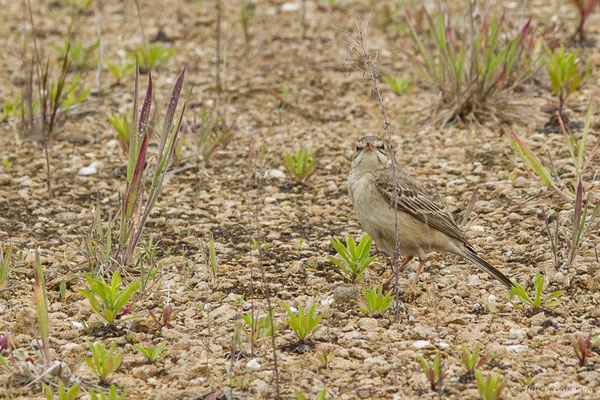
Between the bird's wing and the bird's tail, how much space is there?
82mm

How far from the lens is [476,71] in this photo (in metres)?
7.41

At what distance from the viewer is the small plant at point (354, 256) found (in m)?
5.12

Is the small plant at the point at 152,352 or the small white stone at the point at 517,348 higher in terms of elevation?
the small white stone at the point at 517,348

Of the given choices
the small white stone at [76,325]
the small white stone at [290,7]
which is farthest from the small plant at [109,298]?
the small white stone at [290,7]

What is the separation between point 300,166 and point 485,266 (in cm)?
236

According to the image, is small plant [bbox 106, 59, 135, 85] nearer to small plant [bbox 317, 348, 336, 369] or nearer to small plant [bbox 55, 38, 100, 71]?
small plant [bbox 55, 38, 100, 71]

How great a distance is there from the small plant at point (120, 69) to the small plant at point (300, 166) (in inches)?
111

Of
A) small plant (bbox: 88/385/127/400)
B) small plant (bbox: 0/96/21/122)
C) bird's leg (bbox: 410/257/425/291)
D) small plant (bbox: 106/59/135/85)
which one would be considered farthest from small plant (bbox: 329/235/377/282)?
small plant (bbox: 106/59/135/85)

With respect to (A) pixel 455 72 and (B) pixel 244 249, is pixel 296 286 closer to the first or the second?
(B) pixel 244 249

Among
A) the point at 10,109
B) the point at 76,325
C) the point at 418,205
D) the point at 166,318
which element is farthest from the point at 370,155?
the point at 10,109

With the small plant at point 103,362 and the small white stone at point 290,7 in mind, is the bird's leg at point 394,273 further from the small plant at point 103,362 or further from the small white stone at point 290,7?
the small white stone at point 290,7

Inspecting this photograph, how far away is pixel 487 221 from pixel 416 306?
1.46 m

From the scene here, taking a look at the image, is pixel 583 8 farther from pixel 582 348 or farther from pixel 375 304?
pixel 582 348

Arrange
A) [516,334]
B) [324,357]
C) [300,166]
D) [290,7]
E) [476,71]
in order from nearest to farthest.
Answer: [324,357] → [516,334] → [300,166] → [476,71] → [290,7]
